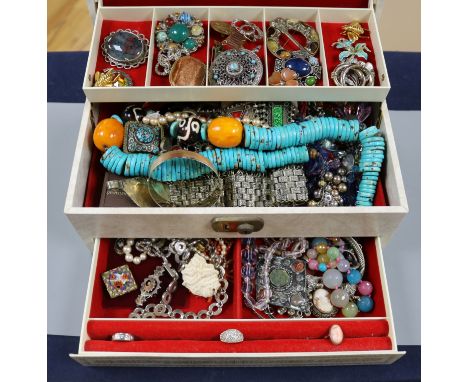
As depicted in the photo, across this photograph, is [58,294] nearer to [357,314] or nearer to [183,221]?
[183,221]

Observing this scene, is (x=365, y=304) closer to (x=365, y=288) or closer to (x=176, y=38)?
(x=365, y=288)

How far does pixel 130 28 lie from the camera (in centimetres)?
180

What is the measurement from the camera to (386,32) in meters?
2.74

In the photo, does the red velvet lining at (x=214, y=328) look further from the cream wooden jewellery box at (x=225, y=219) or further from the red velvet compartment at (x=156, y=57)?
the red velvet compartment at (x=156, y=57)

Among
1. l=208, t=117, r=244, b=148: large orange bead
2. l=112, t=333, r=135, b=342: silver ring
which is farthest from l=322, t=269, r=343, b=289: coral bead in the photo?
l=112, t=333, r=135, b=342: silver ring

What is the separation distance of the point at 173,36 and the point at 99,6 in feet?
0.91

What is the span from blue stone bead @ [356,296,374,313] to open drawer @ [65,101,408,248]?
20cm

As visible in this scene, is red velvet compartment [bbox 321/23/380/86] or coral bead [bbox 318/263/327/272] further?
red velvet compartment [bbox 321/23/380/86]

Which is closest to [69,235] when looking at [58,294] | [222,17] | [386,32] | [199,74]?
[58,294]

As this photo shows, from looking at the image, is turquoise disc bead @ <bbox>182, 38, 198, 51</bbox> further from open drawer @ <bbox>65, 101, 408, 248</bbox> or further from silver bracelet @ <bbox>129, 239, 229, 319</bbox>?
silver bracelet @ <bbox>129, 239, 229, 319</bbox>

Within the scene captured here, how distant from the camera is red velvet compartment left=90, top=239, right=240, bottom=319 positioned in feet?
5.15

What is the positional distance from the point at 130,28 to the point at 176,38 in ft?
0.62

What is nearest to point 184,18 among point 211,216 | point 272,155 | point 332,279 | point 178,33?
point 178,33

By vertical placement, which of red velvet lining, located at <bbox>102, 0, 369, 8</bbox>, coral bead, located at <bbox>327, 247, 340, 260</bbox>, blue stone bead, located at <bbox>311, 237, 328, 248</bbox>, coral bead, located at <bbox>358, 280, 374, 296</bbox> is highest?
red velvet lining, located at <bbox>102, 0, 369, 8</bbox>
